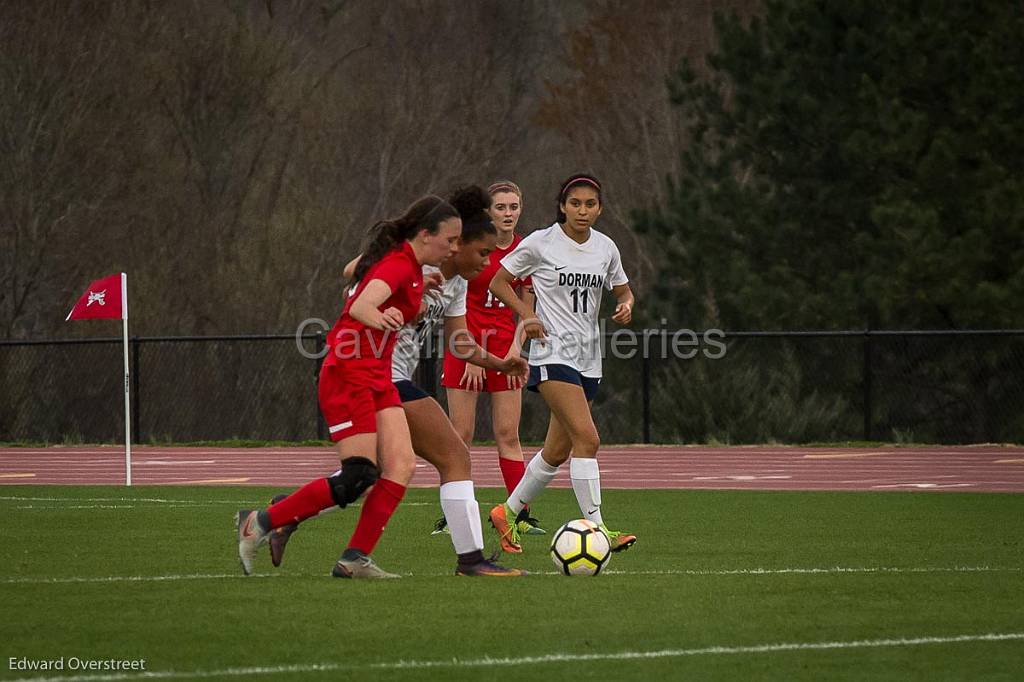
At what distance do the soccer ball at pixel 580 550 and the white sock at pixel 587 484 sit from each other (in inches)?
62.3

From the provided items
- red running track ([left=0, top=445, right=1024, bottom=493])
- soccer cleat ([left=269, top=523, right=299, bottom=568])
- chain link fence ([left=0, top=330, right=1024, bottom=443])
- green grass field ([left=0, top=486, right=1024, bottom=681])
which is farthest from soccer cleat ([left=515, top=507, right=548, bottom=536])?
chain link fence ([left=0, top=330, right=1024, bottom=443])

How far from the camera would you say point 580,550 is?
941 centimetres

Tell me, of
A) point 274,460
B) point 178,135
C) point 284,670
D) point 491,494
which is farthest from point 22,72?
point 284,670

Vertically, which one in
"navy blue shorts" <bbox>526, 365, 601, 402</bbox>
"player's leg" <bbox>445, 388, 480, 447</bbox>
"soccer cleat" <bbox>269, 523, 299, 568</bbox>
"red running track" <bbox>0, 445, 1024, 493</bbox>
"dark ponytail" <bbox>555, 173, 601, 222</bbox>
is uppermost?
"dark ponytail" <bbox>555, 173, 601, 222</bbox>

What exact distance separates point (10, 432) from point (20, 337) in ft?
13.7

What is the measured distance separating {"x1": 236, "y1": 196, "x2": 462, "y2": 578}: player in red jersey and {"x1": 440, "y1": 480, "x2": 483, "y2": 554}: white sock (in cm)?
33

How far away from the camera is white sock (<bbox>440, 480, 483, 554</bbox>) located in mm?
9336

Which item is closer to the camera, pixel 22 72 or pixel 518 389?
pixel 518 389

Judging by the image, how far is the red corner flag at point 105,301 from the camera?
1841 cm

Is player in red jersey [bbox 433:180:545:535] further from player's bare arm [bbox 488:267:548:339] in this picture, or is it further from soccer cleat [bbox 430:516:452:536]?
Answer: player's bare arm [bbox 488:267:548:339]

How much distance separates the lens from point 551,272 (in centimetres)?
1138

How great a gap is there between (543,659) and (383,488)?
2.50 metres

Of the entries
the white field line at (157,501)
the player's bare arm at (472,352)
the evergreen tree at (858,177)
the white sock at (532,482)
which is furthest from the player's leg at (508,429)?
the evergreen tree at (858,177)

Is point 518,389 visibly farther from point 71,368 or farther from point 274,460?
point 71,368
